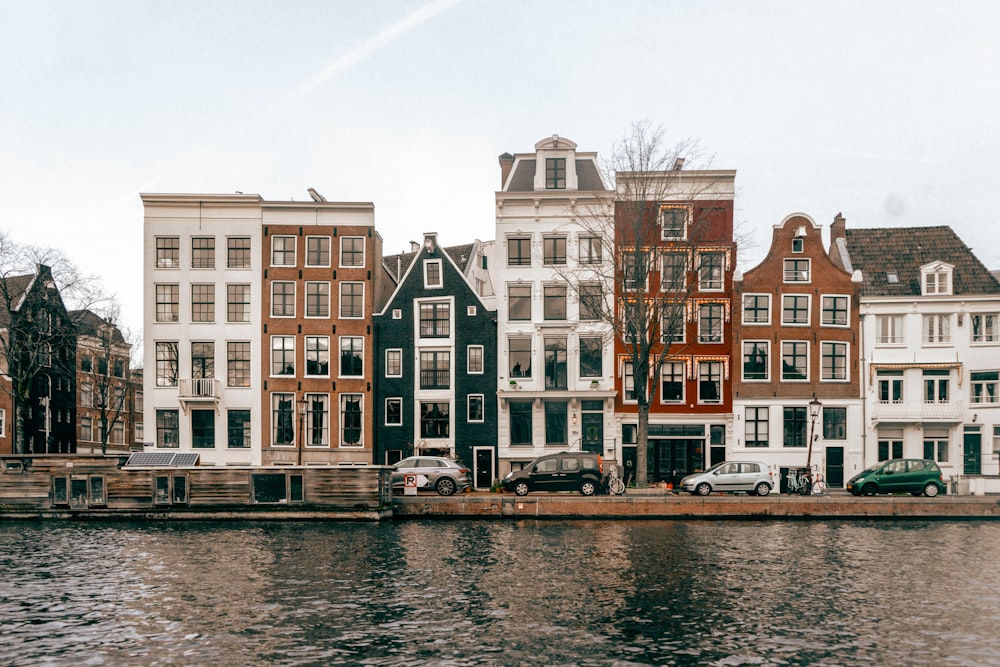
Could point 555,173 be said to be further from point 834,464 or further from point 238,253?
point 834,464

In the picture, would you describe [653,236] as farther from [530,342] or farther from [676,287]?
[530,342]

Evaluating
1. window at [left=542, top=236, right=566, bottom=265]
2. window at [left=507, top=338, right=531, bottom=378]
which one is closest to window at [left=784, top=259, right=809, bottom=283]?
window at [left=542, top=236, right=566, bottom=265]

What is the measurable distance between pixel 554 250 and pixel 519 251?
2.03 m

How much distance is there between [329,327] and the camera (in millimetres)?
52344

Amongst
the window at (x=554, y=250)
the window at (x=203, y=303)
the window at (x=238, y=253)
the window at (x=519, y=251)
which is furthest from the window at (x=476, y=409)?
the window at (x=203, y=303)

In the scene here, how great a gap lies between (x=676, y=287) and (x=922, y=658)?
32654 mm

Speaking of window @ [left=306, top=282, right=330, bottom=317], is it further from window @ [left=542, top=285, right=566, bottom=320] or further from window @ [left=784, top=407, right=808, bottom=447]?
window @ [left=784, top=407, right=808, bottom=447]

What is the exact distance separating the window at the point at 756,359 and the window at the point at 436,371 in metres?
17.0

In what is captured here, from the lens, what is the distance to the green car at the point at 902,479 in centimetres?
4141

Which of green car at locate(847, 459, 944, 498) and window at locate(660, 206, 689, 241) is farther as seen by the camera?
window at locate(660, 206, 689, 241)

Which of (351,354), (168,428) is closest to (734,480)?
(351,354)

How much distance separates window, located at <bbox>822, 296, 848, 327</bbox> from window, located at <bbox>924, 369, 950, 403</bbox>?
549 centimetres

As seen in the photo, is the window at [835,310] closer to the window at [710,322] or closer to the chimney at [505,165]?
the window at [710,322]

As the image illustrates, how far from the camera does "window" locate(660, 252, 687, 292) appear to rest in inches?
1825
